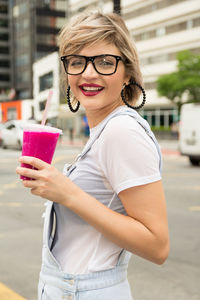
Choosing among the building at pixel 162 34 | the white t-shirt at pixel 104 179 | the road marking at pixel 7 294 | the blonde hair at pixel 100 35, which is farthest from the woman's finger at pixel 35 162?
the building at pixel 162 34

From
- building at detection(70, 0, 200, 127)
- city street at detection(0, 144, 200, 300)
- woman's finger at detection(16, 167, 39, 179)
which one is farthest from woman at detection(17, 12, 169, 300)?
building at detection(70, 0, 200, 127)

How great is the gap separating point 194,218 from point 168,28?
44970 mm

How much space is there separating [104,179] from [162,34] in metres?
50.2

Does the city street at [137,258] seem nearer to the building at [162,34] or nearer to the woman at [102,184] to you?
the woman at [102,184]

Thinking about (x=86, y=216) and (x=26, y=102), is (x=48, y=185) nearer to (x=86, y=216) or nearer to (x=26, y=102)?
(x=86, y=216)

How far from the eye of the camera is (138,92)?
164 cm

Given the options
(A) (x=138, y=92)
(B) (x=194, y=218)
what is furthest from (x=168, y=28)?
(A) (x=138, y=92)

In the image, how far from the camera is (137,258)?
4707 mm

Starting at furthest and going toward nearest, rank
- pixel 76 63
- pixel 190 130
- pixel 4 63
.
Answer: pixel 4 63
pixel 190 130
pixel 76 63

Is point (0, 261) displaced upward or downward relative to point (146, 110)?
upward

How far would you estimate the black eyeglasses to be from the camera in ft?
4.87

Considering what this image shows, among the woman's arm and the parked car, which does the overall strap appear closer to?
the woman's arm

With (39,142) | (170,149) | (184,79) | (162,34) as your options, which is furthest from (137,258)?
(162,34)

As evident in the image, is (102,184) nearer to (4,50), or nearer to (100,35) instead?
(100,35)
